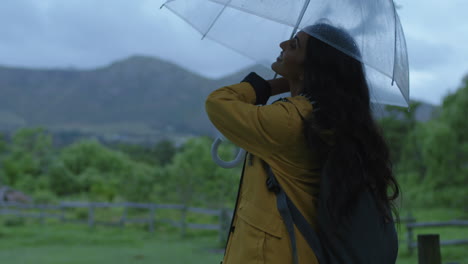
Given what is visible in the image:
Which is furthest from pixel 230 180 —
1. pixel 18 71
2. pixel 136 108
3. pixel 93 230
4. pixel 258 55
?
pixel 18 71

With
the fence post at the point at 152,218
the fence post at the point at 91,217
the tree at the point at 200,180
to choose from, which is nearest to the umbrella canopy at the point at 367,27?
the fence post at the point at 152,218

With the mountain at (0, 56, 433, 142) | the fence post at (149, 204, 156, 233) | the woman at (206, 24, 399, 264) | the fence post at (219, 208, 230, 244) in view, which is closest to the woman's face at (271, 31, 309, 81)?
the woman at (206, 24, 399, 264)

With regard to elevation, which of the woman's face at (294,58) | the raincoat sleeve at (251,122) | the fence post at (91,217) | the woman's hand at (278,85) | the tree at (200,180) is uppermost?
the woman's face at (294,58)

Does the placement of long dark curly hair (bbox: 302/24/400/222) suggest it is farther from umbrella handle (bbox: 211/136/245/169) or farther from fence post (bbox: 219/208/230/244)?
fence post (bbox: 219/208/230/244)

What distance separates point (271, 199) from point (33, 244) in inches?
483

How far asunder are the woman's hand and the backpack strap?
0.29 meters

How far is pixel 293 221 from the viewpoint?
106 cm

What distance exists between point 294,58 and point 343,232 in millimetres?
458

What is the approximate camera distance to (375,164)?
3.66 feet

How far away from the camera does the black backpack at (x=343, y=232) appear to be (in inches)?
40.6

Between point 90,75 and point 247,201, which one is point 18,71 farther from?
point 247,201

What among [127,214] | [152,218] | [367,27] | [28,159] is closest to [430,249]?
[367,27]

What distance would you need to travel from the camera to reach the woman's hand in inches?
48.9

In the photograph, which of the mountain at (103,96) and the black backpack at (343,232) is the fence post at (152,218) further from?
the mountain at (103,96)
